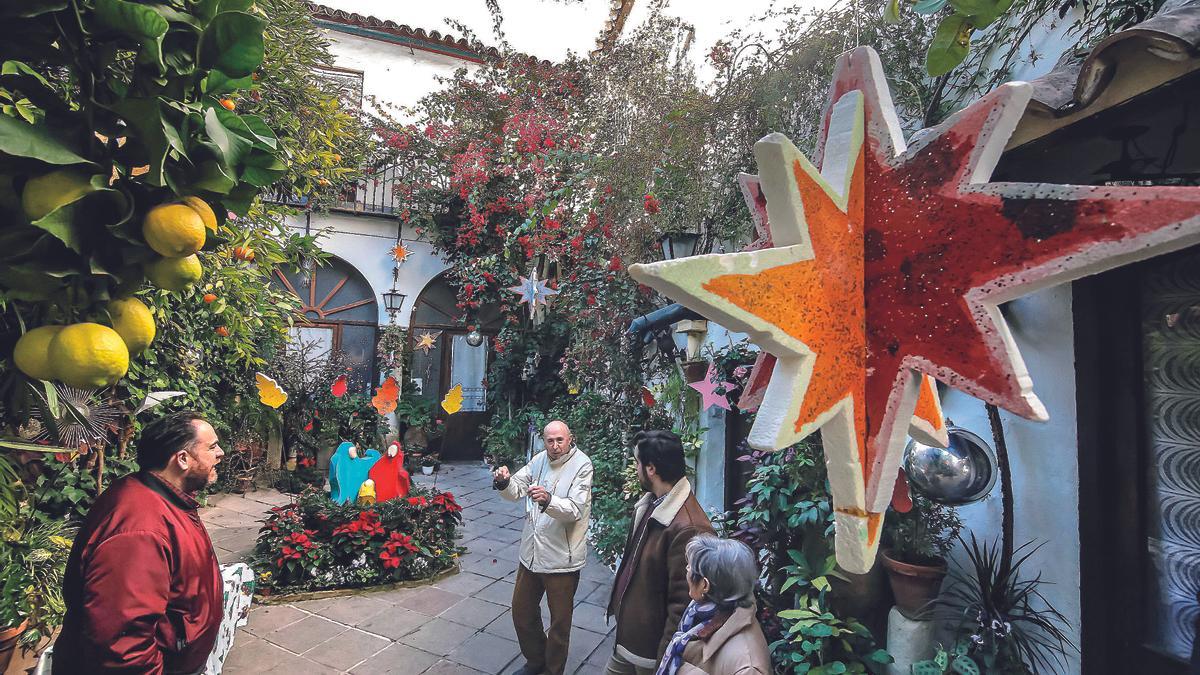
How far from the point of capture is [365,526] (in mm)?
5328

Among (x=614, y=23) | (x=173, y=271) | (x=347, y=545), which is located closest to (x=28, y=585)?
(x=347, y=545)

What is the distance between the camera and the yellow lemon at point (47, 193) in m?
0.64

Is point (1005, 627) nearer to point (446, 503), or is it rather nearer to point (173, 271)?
point (173, 271)

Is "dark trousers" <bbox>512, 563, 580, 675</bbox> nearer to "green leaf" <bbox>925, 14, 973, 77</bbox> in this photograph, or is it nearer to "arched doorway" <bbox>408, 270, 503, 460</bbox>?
"green leaf" <bbox>925, 14, 973, 77</bbox>

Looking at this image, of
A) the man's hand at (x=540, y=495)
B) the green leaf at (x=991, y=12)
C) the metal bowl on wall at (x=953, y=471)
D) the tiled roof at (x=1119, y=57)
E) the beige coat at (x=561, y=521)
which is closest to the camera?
the green leaf at (x=991, y=12)

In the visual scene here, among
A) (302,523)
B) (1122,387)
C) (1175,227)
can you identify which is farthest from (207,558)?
(1122,387)

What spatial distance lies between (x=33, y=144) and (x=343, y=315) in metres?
11.1

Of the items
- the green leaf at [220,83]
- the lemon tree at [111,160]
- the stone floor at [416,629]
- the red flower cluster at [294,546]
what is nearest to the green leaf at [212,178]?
the lemon tree at [111,160]

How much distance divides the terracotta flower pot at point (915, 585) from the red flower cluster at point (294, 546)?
195 inches

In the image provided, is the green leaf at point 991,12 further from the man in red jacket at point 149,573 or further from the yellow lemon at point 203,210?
the man in red jacket at point 149,573

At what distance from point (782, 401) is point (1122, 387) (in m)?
2.28

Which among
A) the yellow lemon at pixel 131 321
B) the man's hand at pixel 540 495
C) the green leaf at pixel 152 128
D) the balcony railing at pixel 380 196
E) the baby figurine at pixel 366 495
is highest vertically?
the balcony railing at pixel 380 196

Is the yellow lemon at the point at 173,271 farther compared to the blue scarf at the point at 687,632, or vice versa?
the blue scarf at the point at 687,632

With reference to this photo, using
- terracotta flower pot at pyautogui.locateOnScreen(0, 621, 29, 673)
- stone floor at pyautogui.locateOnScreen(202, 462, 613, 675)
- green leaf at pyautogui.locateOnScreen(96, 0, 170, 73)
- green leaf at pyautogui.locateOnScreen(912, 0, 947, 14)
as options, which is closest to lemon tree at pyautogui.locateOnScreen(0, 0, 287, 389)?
green leaf at pyautogui.locateOnScreen(96, 0, 170, 73)
